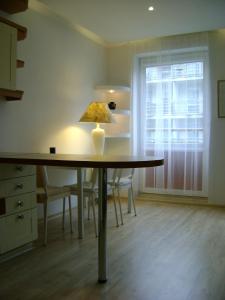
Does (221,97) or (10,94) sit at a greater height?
(221,97)

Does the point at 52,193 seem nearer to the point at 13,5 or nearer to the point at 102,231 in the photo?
the point at 102,231

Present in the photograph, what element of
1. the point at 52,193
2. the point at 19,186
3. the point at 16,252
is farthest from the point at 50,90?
the point at 16,252

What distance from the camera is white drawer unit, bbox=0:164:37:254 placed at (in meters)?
2.66

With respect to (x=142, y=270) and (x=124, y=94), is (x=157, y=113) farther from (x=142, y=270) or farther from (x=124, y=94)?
(x=142, y=270)

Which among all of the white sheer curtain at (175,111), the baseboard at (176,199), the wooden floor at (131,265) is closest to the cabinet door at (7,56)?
the wooden floor at (131,265)

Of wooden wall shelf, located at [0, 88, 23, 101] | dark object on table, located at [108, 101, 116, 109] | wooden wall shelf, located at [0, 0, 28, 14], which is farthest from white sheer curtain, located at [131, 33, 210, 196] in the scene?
wooden wall shelf, located at [0, 88, 23, 101]

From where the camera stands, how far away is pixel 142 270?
2545 millimetres

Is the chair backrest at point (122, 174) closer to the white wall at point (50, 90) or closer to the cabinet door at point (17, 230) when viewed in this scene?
the white wall at point (50, 90)

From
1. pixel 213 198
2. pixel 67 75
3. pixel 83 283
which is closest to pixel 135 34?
pixel 67 75

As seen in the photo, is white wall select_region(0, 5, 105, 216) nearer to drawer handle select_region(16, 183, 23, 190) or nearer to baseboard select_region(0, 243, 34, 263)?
drawer handle select_region(16, 183, 23, 190)

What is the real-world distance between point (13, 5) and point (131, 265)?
2.71 meters

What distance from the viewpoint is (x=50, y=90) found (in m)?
4.22

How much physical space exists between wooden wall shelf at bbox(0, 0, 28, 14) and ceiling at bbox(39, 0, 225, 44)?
1.38ft

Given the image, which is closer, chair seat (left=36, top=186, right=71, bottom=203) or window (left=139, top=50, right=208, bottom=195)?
chair seat (left=36, top=186, right=71, bottom=203)
